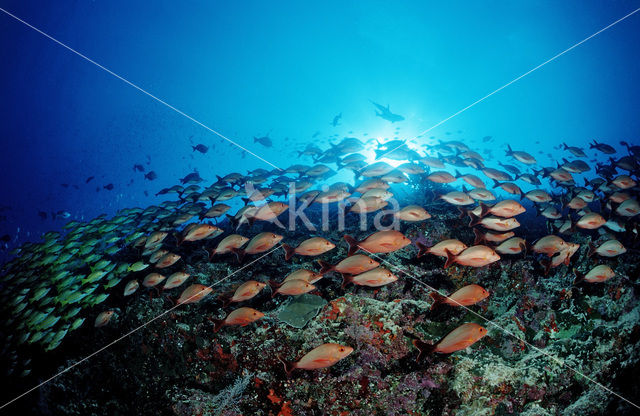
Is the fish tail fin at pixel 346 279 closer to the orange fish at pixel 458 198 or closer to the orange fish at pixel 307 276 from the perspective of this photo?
the orange fish at pixel 307 276

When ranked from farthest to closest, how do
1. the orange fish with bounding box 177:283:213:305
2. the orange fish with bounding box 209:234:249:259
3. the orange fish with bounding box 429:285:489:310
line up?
the orange fish with bounding box 209:234:249:259 → the orange fish with bounding box 177:283:213:305 → the orange fish with bounding box 429:285:489:310

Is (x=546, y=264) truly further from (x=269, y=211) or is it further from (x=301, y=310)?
(x=269, y=211)

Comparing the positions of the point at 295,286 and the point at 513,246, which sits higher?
Answer: the point at 295,286

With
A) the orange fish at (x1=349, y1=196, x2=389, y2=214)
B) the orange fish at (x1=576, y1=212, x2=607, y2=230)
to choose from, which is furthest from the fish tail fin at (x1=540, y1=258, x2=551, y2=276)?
the orange fish at (x1=349, y1=196, x2=389, y2=214)

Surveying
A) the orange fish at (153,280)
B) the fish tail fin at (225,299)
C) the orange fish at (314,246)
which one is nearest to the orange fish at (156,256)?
the orange fish at (153,280)

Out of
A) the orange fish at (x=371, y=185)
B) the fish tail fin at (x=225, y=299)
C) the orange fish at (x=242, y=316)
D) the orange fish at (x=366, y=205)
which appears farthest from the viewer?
the orange fish at (x=371, y=185)

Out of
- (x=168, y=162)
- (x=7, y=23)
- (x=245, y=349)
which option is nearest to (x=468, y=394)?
(x=245, y=349)

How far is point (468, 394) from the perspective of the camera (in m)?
3.17

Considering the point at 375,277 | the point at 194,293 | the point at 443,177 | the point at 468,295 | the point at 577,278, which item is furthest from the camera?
the point at 443,177

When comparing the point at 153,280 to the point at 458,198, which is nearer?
the point at 153,280

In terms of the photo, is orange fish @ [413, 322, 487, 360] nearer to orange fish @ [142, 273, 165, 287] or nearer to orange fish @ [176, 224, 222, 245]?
orange fish @ [176, 224, 222, 245]

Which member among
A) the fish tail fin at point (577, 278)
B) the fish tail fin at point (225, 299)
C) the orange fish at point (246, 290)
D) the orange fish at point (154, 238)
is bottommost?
the fish tail fin at point (577, 278)

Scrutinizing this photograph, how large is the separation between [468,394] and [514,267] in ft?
7.81

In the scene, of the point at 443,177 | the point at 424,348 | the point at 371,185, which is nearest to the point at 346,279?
the point at 424,348
